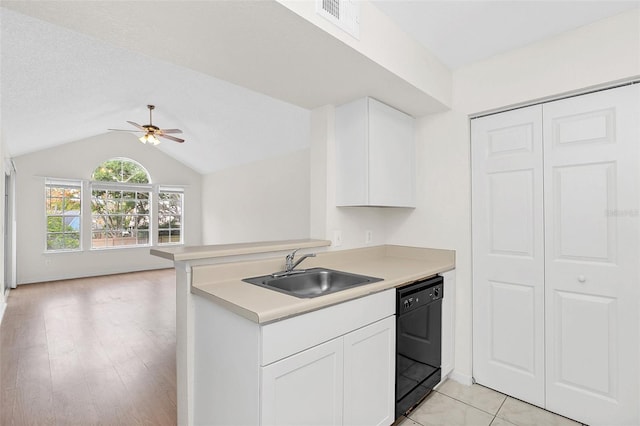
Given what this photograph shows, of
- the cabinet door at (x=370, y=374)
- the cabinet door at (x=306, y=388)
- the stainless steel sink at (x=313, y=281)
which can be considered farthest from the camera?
the stainless steel sink at (x=313, y=281)

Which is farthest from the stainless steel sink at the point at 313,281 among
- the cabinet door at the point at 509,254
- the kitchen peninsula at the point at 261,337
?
the cabinet door at the point at 509,254

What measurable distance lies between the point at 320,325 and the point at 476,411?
4.61ft

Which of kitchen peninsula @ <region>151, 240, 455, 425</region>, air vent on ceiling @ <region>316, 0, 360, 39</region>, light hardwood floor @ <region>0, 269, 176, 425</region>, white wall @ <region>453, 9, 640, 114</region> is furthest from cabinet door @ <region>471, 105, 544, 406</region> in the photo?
light hardwood floor @ <region>0, 269, 176, 425</region>

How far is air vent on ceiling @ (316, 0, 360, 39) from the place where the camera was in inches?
55.9

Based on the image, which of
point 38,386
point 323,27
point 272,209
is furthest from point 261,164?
point 323,27

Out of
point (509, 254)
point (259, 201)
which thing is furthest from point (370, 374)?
point (259, 201)

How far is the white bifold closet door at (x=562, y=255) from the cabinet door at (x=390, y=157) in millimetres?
487

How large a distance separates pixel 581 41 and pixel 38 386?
14.5 feet

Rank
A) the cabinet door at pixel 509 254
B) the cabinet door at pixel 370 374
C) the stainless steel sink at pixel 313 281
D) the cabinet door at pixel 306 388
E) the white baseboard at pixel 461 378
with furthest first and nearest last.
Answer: the white baseboard at pixel 461 378 → the cabinet door at pixel 509 254 → the stainless steel sink at pixel 313 281 → the cabinet door at pixel 370 374 → the cabinet door at pixel 306 388

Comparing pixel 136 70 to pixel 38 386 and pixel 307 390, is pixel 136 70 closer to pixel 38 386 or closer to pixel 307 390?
pixel 38 386

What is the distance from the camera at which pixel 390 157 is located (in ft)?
7.89

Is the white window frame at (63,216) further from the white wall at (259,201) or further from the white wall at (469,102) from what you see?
the white wall at (469,102)

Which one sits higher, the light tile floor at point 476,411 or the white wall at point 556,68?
the white wall at point 556,68

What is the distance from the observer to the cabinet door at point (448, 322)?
91.0 inches
